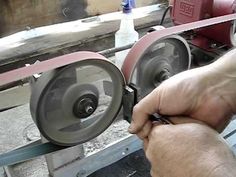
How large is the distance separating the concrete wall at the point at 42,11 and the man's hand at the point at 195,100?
4.10ft

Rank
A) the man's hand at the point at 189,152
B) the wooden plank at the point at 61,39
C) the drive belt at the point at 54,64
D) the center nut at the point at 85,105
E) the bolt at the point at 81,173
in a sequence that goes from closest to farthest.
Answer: the man's hand at the point at 189,152
the drive belt at the point at 54,64
the center nut at the point at 85,105
the bolt at the point at 81,173
the wooden plank at the point at 61,39

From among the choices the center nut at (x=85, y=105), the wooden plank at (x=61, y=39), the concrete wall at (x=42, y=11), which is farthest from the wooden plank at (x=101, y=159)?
the concrete wall at (x=42, y=11)

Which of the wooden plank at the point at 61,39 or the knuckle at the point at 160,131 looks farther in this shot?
the wooden plank at the point at 61,39

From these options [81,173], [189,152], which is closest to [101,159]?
[81,173]

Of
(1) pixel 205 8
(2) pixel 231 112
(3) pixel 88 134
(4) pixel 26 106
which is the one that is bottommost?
(4) pixel 26 106

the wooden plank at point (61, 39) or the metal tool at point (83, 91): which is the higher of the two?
the metal tool at point (83, 91)

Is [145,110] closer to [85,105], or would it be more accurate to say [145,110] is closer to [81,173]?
[85,105]

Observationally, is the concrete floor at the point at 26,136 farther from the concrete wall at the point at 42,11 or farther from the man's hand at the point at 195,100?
the concrete wall at the point at 42,11

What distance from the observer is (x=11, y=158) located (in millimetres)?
736

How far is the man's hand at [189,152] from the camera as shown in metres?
0.52

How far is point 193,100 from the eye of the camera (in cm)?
69

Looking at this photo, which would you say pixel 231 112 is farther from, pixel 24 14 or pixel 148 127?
pixel 24 14

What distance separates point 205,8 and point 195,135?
592 millimetres

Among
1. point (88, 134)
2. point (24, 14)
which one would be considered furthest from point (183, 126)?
point (24, 14)
